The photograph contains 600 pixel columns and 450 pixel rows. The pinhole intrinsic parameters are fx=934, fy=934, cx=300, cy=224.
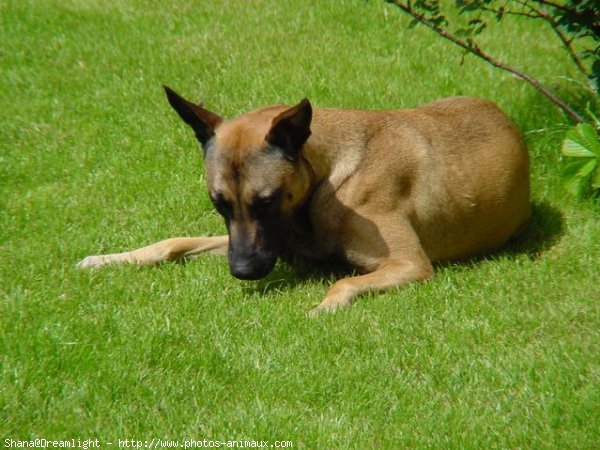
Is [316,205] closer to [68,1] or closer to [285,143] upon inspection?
[285,143]

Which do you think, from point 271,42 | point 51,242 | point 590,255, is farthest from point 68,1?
point 590,255

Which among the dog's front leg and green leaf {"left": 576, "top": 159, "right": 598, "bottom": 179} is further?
green leaf {"left": 576, "top": 159, "right": 598, "bottom": 179}

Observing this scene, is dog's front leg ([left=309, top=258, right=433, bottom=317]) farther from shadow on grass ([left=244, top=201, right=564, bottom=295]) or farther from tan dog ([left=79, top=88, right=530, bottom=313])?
shadow on grass ([left=244, top=201, right=564, bottom=295])

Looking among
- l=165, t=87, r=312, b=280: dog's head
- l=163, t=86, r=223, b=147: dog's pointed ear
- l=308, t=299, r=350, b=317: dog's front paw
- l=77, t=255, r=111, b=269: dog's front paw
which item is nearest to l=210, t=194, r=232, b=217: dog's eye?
l=165, t=87, r=312, b=280: dog's head

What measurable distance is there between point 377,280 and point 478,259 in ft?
3.71

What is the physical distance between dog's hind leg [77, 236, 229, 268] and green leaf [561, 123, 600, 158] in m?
2.57

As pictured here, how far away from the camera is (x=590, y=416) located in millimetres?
4523

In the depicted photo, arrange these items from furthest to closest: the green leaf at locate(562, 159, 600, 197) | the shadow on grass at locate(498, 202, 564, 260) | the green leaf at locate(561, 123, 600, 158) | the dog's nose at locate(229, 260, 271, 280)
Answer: the shadow on grass at locate(498, 202, 564, 260) → the green leaf at locate(562, 159, 600, 197) → the green leaf at locate(561, 123, 600, 158) → the dog's nose at locate(229, 260, 271, 280)

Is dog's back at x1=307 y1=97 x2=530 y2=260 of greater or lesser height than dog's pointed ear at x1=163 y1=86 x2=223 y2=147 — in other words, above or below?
below

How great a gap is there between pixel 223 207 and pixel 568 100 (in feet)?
13.9

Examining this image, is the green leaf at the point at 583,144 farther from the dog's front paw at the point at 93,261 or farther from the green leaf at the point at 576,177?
the dog's front paw at the point at 93,261

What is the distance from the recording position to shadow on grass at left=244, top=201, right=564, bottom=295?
21.1 feet

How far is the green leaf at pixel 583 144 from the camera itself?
657 cm

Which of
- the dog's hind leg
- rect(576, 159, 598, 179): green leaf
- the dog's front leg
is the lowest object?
the dog's hind leg
